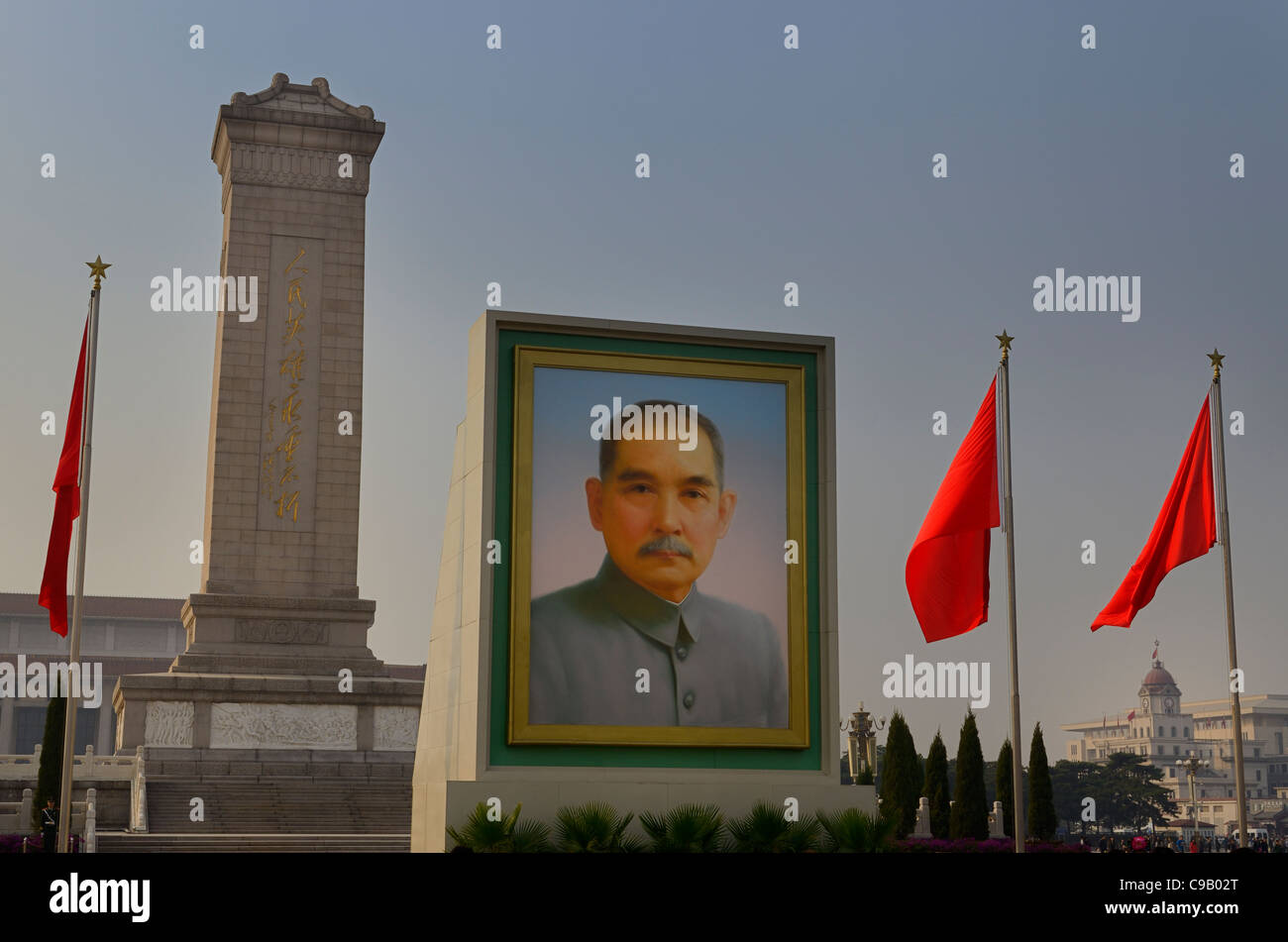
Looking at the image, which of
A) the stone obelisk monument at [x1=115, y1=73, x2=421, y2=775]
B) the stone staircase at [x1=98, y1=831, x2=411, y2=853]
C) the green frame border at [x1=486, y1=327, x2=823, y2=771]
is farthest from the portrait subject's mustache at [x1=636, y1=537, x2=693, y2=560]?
the stone obelisk monument at [x1=115, y1=73, x2=421, y2=775]

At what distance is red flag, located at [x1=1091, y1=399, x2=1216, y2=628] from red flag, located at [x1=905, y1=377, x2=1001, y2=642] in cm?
205

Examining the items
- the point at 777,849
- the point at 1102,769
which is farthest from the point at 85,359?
the point at 1102,769

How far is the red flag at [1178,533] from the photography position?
18.8 meters

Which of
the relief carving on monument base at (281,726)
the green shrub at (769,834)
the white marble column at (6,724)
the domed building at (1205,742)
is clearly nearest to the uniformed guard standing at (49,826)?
the relief carving on monument base at (281,726)

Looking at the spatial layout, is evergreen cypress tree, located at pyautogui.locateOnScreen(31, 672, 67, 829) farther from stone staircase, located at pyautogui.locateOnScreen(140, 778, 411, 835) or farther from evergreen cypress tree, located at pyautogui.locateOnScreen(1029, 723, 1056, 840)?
evergreen cypress tree, located at pyautogui.locateOnScreen(1029, 723, 1056, 840)

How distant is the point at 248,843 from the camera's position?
26.4 m

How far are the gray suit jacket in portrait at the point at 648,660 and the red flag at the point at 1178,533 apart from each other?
5099 millimetres

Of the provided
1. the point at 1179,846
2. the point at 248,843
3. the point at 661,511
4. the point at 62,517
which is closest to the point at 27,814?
the point at 248,843

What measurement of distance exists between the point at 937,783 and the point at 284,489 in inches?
740

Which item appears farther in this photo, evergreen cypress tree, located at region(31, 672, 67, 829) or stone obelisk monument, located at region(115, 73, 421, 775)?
stone obelisk monument, located at region(115, 73, 421, 775)

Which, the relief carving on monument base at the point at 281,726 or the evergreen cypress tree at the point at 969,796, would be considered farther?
the evergreen cypress tree at the point at 969,796

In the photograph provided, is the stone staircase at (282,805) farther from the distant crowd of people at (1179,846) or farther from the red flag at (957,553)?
the red flag at (957,553)

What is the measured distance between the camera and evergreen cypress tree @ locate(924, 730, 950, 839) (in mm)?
39094

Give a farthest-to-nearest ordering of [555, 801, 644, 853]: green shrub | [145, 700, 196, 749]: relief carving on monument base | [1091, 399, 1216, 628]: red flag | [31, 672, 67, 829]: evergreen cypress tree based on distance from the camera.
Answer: [145, 700, 196, 749]: relief carving on monument base
[31, 672, 67, 829]: evergreen cypress tree
[1091, 399, 1216, 628]: red flag
[555, 801, 644, 853]: green shrub
